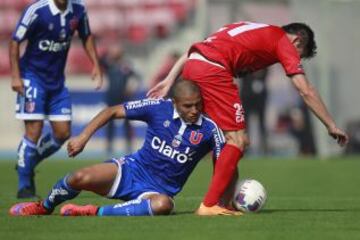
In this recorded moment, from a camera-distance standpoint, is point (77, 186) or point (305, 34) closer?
point (77, 186)

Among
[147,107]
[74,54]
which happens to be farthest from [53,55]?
[74,54]

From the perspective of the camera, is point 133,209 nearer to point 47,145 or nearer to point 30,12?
point 47,145

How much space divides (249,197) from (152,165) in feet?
2.85

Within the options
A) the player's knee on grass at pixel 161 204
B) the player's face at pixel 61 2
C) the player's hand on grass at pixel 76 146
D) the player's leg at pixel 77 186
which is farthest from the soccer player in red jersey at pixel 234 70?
the player's face at pixel 61 2

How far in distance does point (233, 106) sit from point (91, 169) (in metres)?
1.33

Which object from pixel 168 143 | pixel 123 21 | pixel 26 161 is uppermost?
pixel 168 143

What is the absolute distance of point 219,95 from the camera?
365 inches

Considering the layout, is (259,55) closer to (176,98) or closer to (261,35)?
(261,35)

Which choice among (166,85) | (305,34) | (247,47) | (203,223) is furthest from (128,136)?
(203,223)

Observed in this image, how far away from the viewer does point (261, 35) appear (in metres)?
9.39

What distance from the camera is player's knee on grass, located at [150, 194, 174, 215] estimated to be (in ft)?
29.1

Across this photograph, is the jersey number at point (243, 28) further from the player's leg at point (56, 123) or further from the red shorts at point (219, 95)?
the player's leg at point (56, 123)

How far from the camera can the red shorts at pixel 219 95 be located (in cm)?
921

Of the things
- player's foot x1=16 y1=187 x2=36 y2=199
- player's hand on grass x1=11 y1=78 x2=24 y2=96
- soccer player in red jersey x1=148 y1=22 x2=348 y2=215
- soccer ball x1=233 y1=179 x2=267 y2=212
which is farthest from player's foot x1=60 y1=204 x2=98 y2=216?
player's hand on grass x1=11 y1=78 x2=24 y2=96
